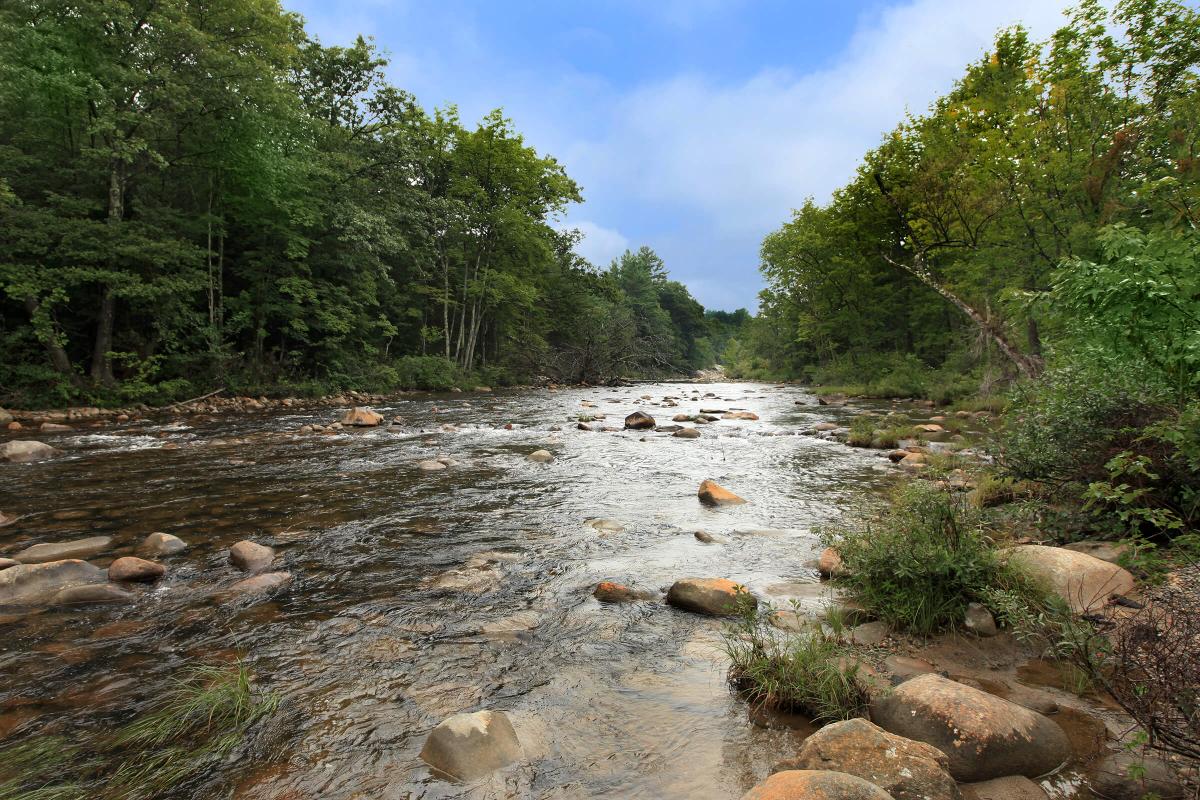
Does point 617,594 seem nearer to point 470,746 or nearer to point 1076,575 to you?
point 470,746

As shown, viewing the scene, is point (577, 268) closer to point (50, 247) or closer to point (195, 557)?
point (50, 247)

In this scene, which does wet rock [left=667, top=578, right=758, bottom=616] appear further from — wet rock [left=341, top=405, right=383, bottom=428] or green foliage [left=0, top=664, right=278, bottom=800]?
wet rock [left=341, top=405, right=383, bottom=428]

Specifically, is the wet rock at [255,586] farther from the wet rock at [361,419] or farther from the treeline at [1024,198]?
the wet rock at [361,419]

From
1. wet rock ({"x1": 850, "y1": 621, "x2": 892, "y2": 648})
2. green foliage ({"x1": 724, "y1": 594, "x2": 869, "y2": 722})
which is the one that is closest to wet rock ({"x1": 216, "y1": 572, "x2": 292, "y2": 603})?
green foliage ({"x1": 724, "y1": 594, "x2": 869, "y2": 722})

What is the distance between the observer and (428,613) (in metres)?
4.11

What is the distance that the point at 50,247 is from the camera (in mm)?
15555

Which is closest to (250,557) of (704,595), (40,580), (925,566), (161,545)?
(161,545)

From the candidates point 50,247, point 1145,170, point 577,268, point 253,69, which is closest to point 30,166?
point 50,247

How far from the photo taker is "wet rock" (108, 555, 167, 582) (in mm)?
4508

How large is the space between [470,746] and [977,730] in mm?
2215

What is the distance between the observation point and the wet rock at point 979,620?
3506mm

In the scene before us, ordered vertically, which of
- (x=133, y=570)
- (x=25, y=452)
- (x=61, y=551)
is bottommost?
(x=25, y=452)

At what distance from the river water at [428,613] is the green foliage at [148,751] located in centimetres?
16

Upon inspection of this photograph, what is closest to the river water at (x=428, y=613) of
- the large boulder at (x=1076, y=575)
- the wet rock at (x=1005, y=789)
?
the wet rock at (x=1005, y=789)
